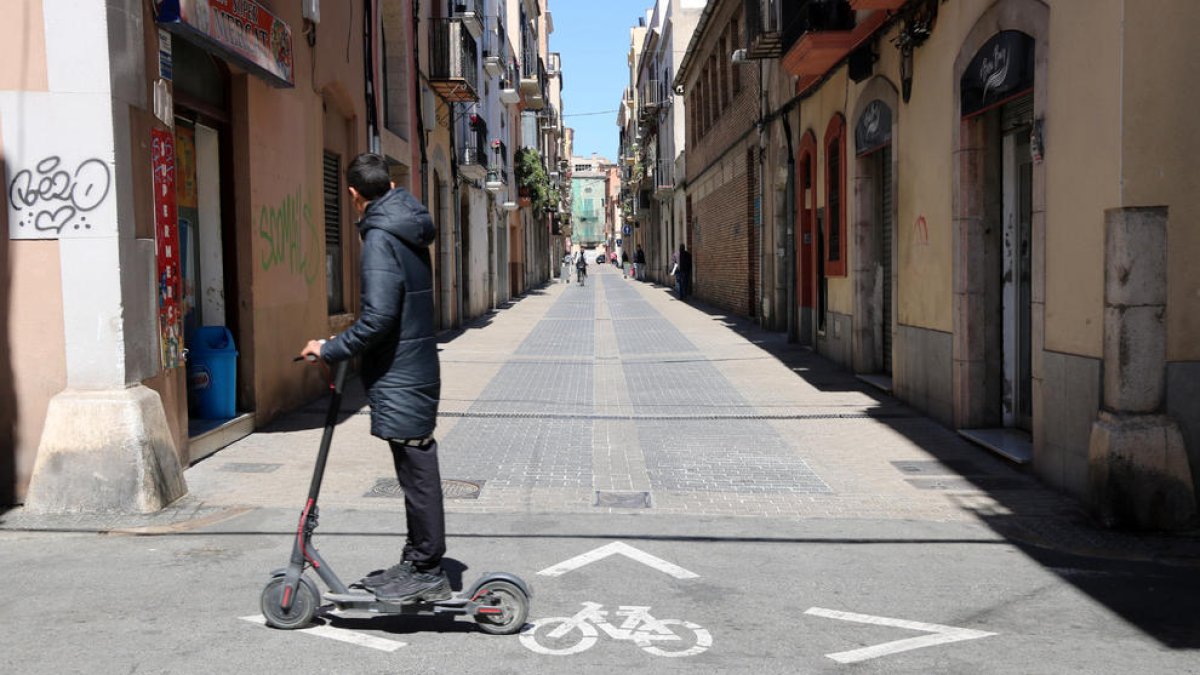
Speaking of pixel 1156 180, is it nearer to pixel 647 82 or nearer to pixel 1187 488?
pixel 1187 488

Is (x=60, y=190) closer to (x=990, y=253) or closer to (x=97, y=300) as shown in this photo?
(x=97, y=300)

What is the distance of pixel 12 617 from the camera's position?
4.68 m

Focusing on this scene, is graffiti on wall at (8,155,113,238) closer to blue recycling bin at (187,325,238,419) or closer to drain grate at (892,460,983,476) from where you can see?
blue recycling bin at (187,325,238,419)

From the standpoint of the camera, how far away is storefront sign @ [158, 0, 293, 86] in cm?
741

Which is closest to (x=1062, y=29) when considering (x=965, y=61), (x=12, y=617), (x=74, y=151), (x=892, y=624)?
(x=965, y=61)

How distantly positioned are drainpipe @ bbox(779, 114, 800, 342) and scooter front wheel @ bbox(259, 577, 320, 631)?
13875 millimetres

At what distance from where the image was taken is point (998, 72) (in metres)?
8.25

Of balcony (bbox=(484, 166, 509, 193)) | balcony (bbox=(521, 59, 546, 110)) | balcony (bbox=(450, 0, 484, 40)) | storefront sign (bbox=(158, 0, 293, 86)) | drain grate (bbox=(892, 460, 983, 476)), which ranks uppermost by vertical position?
balcony (bbox=(521, 59, 546, 110))

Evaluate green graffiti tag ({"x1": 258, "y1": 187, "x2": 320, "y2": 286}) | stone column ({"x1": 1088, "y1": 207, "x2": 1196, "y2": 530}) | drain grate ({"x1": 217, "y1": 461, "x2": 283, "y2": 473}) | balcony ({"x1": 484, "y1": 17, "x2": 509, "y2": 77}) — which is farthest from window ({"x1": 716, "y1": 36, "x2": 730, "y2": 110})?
stone column ({"x1": 1088, "y1": 207, "x2": 1196, "y2": 530})

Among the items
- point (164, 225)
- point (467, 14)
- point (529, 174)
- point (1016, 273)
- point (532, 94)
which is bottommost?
point (1016, 273)

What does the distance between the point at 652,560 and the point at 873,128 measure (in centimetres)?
800

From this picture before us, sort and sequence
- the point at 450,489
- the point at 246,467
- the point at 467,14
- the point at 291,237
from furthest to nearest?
the point at 467,14 < the point at 291,237 < the point at 246,467 < the point at 450,489

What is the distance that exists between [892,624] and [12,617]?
3782 millimetres

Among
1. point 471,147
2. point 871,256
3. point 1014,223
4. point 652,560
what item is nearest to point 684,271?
point 471,147
